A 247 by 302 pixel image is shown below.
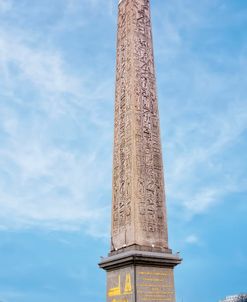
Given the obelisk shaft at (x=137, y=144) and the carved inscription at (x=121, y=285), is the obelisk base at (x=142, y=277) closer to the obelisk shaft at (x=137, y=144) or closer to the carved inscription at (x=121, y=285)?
the carved inscription at (x=121, y=285)

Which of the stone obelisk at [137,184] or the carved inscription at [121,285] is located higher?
the stone obelisk at [137,184]

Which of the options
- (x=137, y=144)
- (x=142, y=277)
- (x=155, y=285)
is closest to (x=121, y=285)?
(x=142, y=277)

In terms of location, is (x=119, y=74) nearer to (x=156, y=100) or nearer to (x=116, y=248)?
(x=156, y=100)

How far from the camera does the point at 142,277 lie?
9469 mm

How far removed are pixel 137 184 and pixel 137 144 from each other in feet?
3.55

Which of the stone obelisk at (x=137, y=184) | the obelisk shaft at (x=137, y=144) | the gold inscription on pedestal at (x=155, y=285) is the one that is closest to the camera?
the gold inscription on pedestal at (x=155, y=285)

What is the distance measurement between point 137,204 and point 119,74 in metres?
4.10

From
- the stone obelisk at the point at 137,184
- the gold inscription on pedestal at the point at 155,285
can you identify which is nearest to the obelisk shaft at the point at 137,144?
the stone obelisk at the point at 137,184

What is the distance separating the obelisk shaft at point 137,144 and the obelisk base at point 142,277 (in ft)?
1.04

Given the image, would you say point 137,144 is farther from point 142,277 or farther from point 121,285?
point 121,285

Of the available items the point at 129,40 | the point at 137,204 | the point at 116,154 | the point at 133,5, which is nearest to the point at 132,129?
the point at 116,154

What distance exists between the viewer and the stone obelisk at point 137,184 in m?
9.62

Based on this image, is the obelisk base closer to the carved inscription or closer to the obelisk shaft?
the carved inscription

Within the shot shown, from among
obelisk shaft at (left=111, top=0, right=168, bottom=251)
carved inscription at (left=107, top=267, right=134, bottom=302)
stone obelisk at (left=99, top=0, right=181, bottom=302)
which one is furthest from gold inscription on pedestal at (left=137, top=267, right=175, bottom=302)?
obelisk shaft at (left=111, top=0, right=168, bottom=251)
